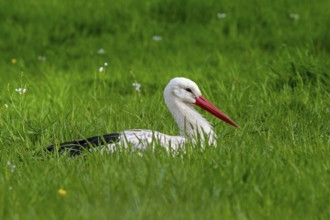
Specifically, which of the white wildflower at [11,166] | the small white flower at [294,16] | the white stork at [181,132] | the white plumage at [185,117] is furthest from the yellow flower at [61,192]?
the small white flower at [294,16]

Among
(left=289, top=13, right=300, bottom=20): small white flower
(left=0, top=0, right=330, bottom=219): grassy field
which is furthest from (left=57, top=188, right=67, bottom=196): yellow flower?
(left=289, top=13, right=300, bottom=20): small white flower

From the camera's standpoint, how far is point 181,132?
17.9ft

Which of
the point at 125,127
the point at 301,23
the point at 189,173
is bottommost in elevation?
the point at 301,23

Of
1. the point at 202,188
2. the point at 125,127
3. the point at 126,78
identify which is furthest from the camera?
the point at 126,78

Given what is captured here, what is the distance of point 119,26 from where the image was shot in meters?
9.73

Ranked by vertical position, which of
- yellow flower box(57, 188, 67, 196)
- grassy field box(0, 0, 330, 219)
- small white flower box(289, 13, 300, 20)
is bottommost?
small white flower box(289, 13, 300, 20)

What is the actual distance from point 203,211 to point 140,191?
416 mm

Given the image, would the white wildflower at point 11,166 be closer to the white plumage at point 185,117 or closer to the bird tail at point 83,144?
the bird tail at point 83,144

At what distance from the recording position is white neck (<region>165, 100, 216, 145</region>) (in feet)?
17.6

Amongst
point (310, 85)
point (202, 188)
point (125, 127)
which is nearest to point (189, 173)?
point (202, 188)

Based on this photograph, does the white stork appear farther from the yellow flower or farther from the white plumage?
the yellow flower

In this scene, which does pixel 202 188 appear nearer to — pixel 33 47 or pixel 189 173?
pixel 189 173

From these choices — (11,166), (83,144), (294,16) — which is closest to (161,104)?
(83,144)

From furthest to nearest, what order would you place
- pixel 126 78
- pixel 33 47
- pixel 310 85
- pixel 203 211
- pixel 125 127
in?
pixel 33 47
pixel 126 78
pixel 310 85
pixel 125 127
pixel 203 211
